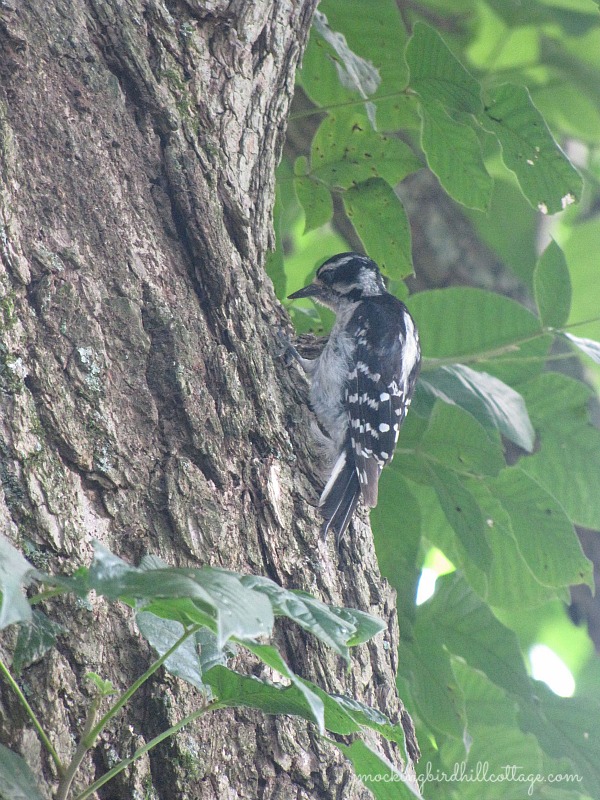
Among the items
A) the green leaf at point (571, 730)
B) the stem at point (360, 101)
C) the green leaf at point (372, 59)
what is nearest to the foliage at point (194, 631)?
the green leaf at point (571, 730)

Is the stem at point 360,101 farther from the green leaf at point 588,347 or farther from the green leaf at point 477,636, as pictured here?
the green leaf at point 477,636

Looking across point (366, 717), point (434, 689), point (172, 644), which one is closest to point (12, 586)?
point (172, 644)

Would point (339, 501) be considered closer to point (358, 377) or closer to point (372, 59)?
point (358, 377)

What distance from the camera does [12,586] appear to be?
948mm

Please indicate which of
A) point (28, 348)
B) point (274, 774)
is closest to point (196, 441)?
point (28, 348)

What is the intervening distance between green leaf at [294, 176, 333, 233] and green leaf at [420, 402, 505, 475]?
86 cm

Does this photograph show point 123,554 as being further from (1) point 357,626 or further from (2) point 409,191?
(2) point 409,191

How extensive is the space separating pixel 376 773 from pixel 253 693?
0.84 ft

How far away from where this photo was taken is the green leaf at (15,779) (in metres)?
1.19

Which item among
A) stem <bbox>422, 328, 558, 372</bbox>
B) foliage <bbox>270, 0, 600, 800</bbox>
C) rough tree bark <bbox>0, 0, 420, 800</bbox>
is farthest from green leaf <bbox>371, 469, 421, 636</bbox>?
rough tree bark <bbox>0, 0, 420, 800</bbox>

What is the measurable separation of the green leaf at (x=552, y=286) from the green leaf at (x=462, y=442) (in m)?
0.42

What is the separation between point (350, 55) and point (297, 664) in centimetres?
210

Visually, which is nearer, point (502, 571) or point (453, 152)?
point (453, 152)

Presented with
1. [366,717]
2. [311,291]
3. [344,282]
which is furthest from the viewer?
[344,282]
